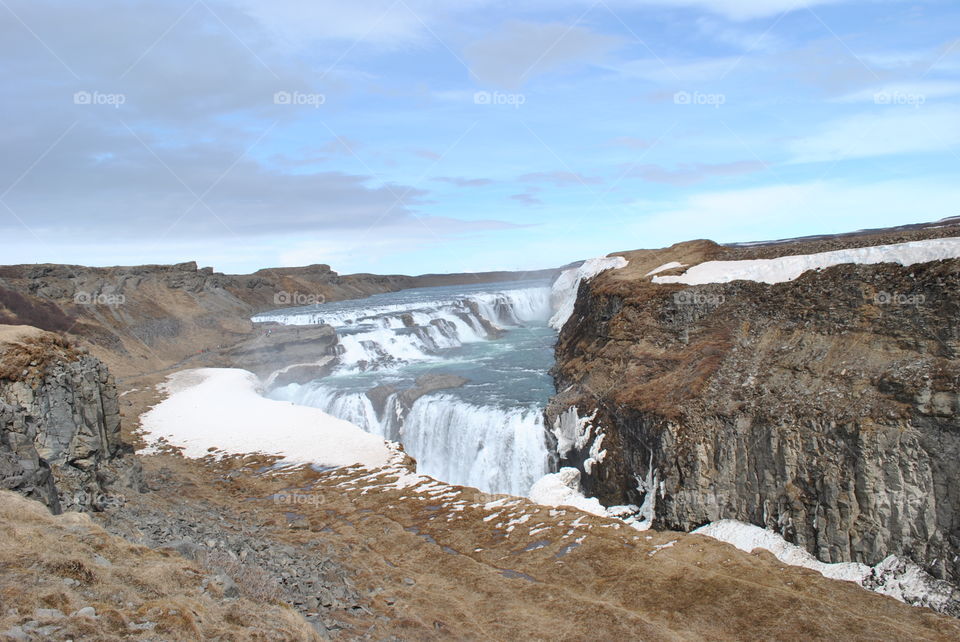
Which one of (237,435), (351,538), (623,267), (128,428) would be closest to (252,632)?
(351,538)

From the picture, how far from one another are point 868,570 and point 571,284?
60.0 m

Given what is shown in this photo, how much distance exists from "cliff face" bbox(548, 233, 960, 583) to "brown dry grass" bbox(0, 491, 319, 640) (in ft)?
42.8

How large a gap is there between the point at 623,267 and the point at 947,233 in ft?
54.0

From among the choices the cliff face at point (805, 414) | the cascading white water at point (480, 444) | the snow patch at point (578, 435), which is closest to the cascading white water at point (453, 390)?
the cascading white water at point (480, 444)

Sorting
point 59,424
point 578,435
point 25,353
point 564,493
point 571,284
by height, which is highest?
point 25,353

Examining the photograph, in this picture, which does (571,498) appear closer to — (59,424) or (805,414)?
(805,414)

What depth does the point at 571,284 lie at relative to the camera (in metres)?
72.9

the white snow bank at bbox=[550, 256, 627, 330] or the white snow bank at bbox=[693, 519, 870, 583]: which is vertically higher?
the white snow bank at bbox=[550, 256, 627, 330]

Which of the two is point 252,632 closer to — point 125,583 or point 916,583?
point 125,583

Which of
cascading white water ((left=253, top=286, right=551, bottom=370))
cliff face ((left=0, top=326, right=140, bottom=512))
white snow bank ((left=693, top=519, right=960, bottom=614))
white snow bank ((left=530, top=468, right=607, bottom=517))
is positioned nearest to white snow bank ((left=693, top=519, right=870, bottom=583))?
white snow bank ((left=693, top=519, right=960, bottom=614))

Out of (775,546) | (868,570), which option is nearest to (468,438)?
(775,546)

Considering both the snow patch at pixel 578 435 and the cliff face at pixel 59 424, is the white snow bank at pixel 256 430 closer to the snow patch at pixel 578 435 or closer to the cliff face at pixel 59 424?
the snow patch at pixel 578 435

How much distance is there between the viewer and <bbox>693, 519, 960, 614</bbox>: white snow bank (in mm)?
12594

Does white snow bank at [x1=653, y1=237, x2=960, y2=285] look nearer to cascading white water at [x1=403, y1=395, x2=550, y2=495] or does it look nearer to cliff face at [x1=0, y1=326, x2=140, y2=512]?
cascading white water at [x1=403, y1=395, x2=550, y2=495]
